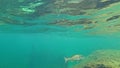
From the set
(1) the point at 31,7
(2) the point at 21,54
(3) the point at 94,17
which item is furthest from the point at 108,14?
(2) the point at 21,54

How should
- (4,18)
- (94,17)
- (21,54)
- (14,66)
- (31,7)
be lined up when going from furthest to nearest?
(21,54) < (14,66) < (4,18) < (94,17) < (31,7)

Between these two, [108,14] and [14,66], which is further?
[14,66]

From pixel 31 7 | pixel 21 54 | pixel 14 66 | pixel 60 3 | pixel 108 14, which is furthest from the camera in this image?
pixel 21 54

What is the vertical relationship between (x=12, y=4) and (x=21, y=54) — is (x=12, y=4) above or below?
above

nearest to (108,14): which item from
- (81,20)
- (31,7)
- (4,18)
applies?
(81,20)

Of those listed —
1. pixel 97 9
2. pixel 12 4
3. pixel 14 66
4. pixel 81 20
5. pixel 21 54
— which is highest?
pixel 12 4

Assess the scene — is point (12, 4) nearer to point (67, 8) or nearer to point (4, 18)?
point (67, 8)

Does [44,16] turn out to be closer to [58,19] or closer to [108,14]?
[58,19]

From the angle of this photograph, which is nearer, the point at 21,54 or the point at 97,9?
the point at 97,9

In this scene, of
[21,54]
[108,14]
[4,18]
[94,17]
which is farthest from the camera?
[21,54]
